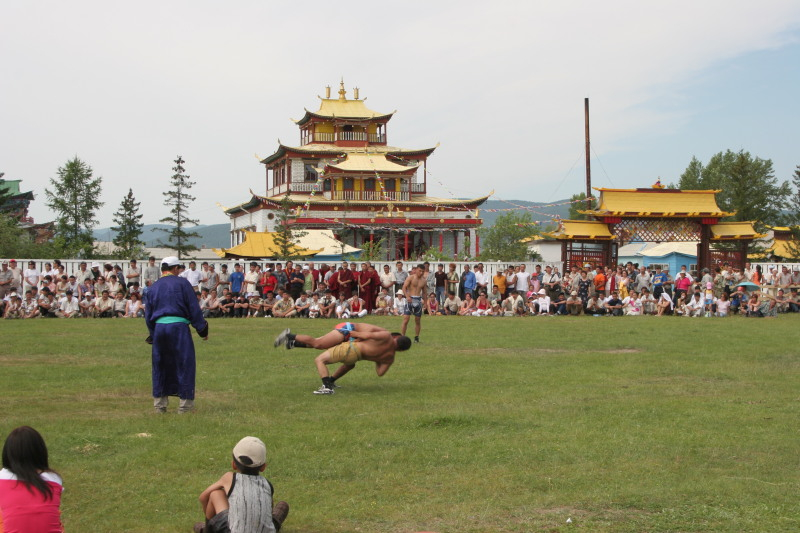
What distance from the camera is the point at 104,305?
26188 millimetres

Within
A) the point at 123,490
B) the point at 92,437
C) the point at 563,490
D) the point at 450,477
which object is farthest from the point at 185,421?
the point at 563,490

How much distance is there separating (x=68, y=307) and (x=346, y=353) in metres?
16.2

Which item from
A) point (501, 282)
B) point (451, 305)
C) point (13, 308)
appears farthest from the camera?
point (501, 282)

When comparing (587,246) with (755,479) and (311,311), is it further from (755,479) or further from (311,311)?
(755,479)

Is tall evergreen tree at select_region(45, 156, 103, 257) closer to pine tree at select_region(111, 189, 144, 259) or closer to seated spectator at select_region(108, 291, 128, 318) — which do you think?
pine tree at select_region(111, 189, 144, 259)

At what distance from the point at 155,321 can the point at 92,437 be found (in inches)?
78.0

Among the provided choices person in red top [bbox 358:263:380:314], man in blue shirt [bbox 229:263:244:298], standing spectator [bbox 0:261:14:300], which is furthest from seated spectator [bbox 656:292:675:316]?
standing spectator [bbox 0:261:14:300]

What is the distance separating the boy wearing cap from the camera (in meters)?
5.65

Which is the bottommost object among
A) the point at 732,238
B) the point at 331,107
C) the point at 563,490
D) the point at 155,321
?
the point at 563,490

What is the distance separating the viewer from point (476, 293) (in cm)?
2938

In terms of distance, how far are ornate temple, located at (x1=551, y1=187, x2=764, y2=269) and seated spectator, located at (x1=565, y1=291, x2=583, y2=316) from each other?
506 cm

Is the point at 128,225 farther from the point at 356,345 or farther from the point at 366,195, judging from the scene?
the point at 356,345

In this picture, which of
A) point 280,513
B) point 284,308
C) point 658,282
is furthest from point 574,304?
point 280,513

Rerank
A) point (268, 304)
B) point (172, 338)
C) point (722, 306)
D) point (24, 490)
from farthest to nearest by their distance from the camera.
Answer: point (268, 304) → point (722, 306) → point (172, 338) → point (24, 490)
